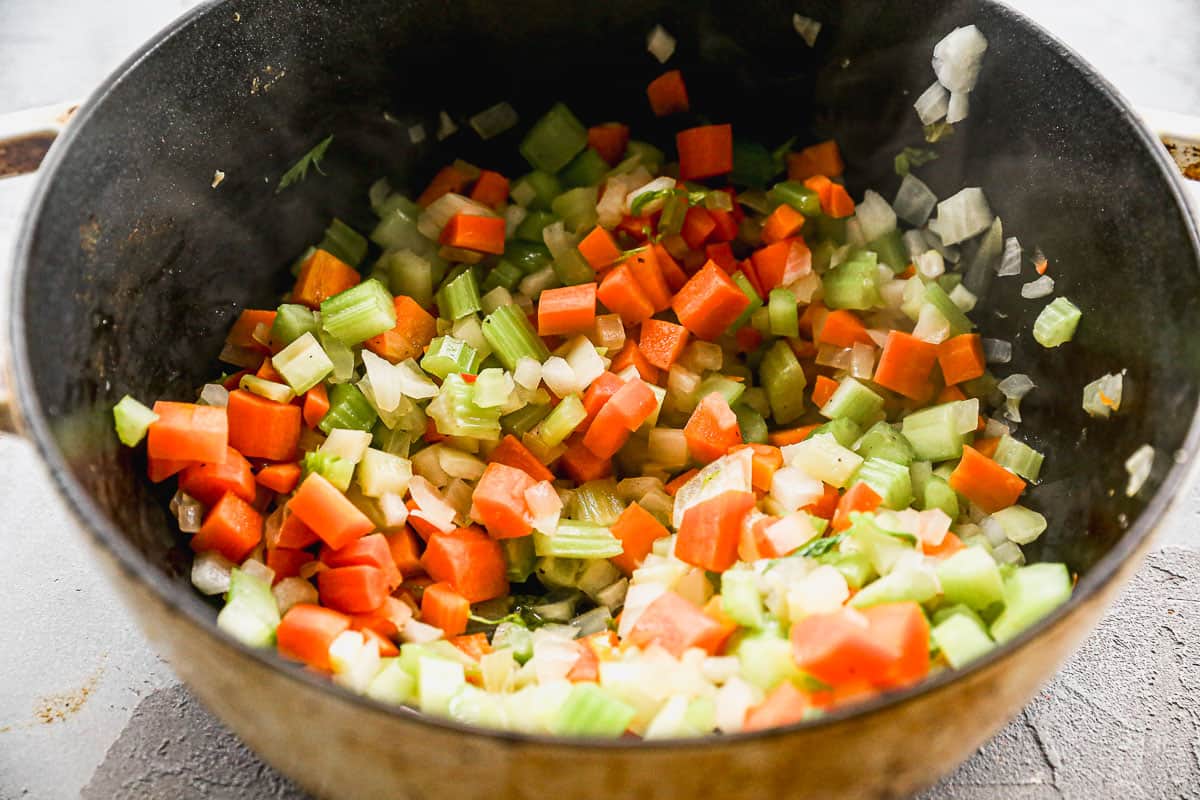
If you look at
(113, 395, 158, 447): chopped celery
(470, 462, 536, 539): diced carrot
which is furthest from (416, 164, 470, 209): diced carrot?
(113, 395, 158, 447): chopped celery

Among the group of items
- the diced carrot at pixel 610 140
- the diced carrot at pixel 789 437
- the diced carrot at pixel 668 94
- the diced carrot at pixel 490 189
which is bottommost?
the diced carrot at pixel 789 437

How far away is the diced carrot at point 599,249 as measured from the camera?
1.75 metres

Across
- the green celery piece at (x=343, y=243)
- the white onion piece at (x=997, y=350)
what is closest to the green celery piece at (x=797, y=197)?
the white onion piece at (x=997, y=350)

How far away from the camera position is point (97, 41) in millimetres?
2396

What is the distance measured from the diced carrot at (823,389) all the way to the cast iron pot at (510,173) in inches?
10.5

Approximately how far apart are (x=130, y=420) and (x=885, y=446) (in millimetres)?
1035

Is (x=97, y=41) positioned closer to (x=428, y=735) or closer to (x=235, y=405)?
(x=235, y=405)

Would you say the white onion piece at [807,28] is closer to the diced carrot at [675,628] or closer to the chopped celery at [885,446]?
the chopped celery at [885,446]

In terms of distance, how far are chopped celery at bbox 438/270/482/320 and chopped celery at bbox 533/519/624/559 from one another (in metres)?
0.38

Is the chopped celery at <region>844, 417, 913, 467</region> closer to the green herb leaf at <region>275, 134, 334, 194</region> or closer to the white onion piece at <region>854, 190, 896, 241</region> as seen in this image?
the white onion piece at <region>854, 190, 896, 241</region>

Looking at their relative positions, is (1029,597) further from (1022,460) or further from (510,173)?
(510,173)

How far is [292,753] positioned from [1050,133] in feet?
4.12

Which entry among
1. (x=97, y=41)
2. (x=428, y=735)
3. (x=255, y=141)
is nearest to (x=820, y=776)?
(x=428, y=735)

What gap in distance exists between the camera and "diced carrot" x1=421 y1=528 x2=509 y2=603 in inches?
58.8
